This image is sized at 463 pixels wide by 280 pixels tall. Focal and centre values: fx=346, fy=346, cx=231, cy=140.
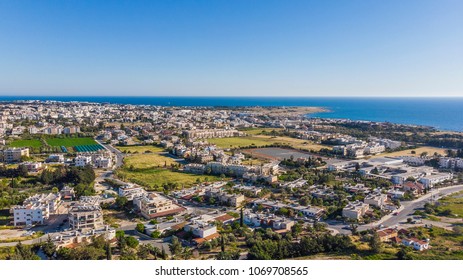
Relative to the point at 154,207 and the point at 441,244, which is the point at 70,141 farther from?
the point at 441,244

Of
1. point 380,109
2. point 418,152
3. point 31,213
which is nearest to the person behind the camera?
point 31,213

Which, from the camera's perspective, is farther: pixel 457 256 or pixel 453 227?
pixel 453 227

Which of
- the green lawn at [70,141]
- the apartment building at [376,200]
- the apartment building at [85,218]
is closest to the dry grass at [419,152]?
the apartment building at [376,200]

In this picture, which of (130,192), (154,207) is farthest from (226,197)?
(130,192)

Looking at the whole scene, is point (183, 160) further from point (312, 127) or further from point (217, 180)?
point (312, 127)

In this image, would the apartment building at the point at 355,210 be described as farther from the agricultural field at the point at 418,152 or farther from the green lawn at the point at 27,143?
the green lawn at the point at 27,143

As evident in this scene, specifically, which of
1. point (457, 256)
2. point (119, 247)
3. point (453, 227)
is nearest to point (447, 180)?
point (453, 227)
